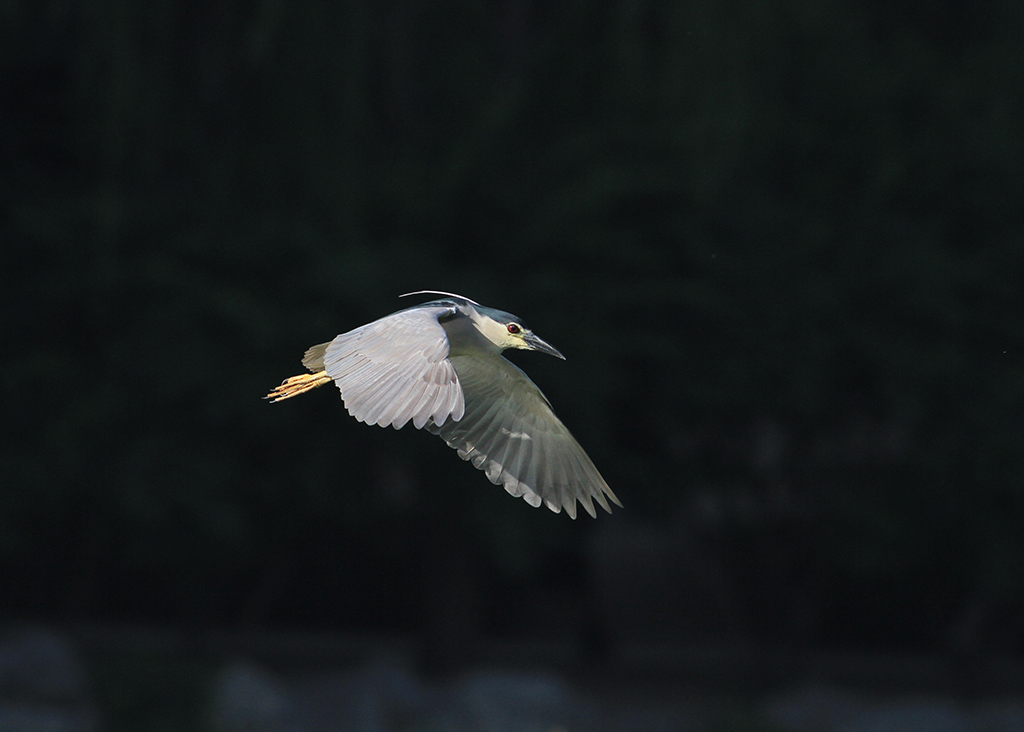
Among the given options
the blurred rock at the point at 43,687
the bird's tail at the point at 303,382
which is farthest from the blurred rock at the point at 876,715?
the bird's tail at the point at 303,382

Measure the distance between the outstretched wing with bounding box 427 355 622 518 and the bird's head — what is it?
0.55 feet

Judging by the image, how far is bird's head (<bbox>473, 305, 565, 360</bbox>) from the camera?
3258 mm

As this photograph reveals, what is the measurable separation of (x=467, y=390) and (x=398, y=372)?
3.31 ft

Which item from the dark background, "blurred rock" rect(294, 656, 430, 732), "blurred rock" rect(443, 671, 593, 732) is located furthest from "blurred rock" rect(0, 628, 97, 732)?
"blurred rock" rect(443, 671, 593, 732)

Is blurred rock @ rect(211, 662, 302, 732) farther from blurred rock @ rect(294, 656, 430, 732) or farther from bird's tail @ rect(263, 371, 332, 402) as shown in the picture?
bird's tail @ rect(263, 371, 332, 402)

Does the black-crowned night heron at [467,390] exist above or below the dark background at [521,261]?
below

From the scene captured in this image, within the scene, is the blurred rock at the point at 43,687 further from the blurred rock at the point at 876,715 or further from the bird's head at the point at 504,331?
the bird's head at the point at 504,331

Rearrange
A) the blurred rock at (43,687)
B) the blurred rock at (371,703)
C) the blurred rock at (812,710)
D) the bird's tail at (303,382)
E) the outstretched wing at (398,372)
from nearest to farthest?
the outstretched wing at (398,372), the bird's tail at (303,382), the blurred rock at (43,687), the blurred rock at (371,703), the blurred rock at (812,710)

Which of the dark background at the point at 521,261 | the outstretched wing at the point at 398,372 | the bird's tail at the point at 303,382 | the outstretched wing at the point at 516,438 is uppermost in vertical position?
the dark background at the point at 521,261

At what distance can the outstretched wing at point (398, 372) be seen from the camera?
2.44 meters

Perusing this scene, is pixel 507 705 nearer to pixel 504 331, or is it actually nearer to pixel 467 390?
pixel 467 390

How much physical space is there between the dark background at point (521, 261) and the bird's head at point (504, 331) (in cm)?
274

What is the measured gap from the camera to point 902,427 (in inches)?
286

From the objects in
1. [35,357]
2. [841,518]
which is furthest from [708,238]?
[35,357]
